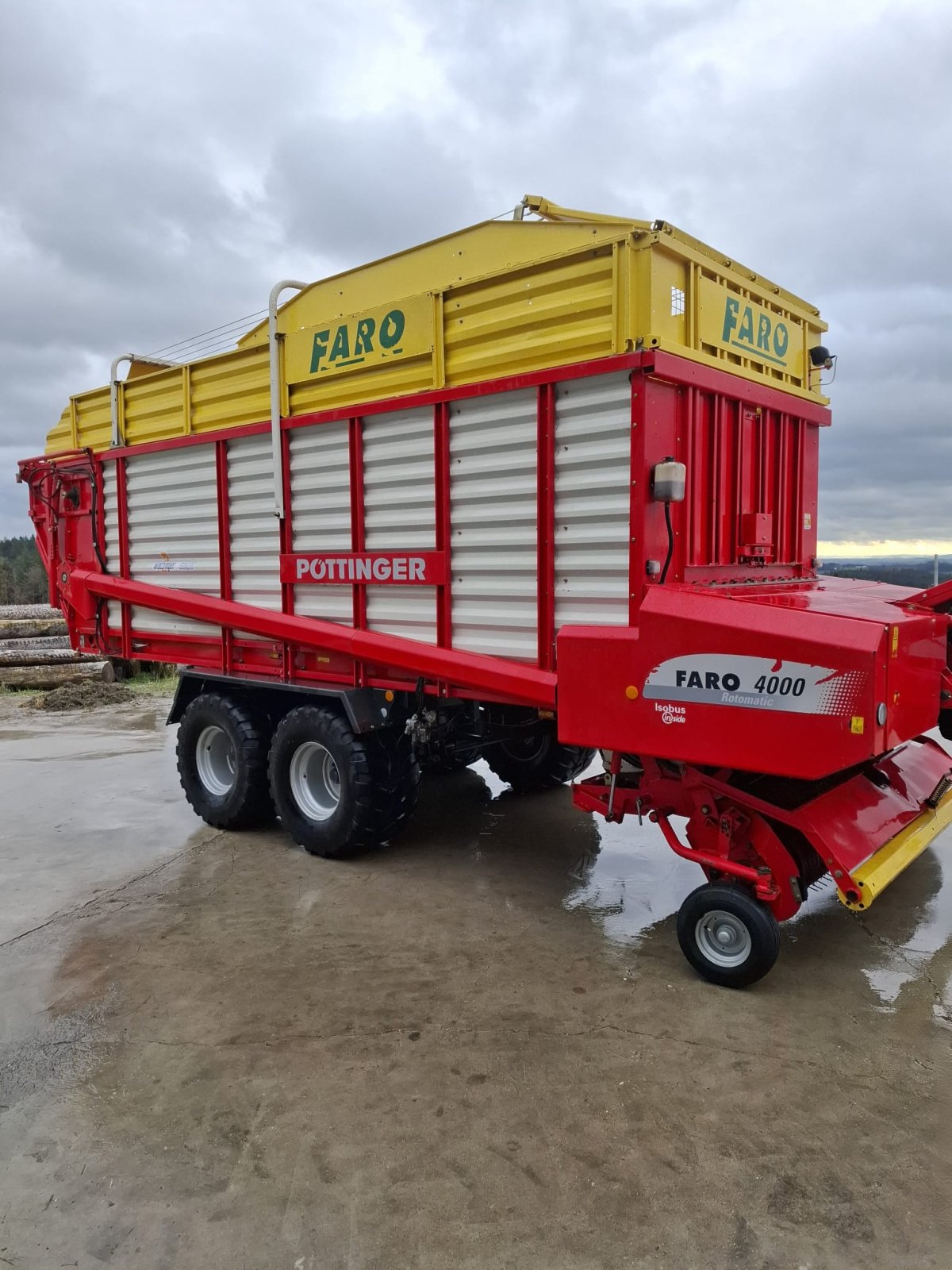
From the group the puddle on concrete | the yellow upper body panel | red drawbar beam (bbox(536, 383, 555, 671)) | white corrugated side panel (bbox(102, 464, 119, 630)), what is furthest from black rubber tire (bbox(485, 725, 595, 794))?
white corrugated side panel (bbox(102, 464, 119, 630))

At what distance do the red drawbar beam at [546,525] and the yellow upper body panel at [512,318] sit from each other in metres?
0.25

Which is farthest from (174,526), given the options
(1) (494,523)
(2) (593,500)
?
(2) (593,500)

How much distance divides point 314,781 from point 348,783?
59cm

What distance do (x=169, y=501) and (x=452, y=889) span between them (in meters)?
3.75

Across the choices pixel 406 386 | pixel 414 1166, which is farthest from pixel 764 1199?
pixel 406 386

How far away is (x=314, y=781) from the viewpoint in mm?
6035

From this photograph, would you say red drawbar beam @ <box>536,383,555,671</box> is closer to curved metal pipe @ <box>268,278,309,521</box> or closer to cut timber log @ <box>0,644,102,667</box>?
curved metal pipe @ <box>268,278,309,521</box>

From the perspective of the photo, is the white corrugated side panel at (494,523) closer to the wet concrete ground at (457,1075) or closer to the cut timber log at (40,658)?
the wet concrete ground at (457,1075)

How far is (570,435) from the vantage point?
4.38 m

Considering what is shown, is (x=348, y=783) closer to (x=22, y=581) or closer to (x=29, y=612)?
(x=29, y=612)

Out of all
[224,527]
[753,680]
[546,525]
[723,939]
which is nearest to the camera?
[753,680]

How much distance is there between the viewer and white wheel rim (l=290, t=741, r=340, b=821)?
5.92 m

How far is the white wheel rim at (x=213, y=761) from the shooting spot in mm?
6676

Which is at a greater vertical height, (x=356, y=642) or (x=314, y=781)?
(x=356, y=642)
